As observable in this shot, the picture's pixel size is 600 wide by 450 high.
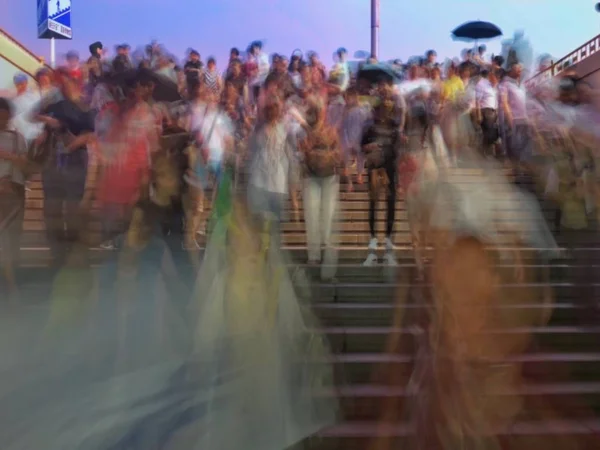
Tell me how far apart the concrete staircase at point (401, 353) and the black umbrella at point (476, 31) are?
914 cm

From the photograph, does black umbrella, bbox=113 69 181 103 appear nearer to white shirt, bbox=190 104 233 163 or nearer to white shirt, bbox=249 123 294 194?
white shirt, bbox=190 104 233 163

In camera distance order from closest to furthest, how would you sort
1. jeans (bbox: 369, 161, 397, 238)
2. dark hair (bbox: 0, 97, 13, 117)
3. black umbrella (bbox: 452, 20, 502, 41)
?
dark hair (bbox: 0, 97, 13, 117)
jeans (bbox: 369, 161, 397, 238)
black umbrella (bbox: 452, 20, 502, 41)

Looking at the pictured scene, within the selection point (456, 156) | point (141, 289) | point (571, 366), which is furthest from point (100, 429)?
point (571, 366)

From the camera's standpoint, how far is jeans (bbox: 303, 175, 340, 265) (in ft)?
22.6

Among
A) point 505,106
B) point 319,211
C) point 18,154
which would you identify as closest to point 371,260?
point 319,211

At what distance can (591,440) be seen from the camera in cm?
471

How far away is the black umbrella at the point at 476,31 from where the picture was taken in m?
14.9

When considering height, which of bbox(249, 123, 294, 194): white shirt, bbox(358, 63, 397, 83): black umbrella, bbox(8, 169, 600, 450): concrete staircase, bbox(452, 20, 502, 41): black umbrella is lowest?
bbox(8, 169, 600, 450): concrete staircase

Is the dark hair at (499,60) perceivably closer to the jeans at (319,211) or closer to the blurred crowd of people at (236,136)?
the blurred crowd of people at (236,136)

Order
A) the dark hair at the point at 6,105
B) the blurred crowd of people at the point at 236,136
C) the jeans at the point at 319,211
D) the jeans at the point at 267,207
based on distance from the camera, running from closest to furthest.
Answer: the blurred crowd of people at the point at 236,136 < the dark hair at the point at 6,105 < the jeans at the point at 267,207 < the jeans at the point at 319,211

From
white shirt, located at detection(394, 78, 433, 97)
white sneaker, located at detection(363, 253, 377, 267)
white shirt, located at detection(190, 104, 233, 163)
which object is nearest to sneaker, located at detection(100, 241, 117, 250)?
white shirt, located at detection(190, 104, 233, 163)

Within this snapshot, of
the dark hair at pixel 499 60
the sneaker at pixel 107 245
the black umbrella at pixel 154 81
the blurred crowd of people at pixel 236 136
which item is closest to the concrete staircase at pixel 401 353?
the sneaker at pixel 107 245

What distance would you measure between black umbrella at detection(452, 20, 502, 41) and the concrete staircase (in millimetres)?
9138

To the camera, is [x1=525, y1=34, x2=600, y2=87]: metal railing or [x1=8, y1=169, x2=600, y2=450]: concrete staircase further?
[x1=525, y1=34, x2=600, y2=87]: metal railing
